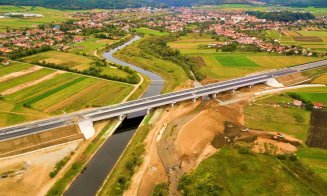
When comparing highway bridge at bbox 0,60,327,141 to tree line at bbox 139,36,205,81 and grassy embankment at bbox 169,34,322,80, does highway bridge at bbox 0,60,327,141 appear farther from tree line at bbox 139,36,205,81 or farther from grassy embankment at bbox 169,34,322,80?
tree line at bbox 139,36,205,81

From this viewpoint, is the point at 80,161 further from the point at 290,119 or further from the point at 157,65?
the point at 157,65

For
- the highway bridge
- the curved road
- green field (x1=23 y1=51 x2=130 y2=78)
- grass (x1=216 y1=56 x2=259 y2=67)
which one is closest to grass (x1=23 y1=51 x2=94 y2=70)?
green field (x1=23 y1=51 x2=130 y2=78)

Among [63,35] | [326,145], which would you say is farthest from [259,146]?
[63,35]

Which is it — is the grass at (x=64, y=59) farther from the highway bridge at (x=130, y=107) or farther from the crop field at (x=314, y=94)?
the crop field at (x=314, y=94)

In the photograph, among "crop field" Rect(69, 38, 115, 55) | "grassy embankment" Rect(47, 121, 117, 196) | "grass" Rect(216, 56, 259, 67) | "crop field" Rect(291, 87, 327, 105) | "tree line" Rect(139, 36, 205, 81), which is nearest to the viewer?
"grassy embankment" Rect(47, 121, 117, 196)

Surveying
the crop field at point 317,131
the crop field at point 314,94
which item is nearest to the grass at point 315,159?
the crop field at point 317,131
